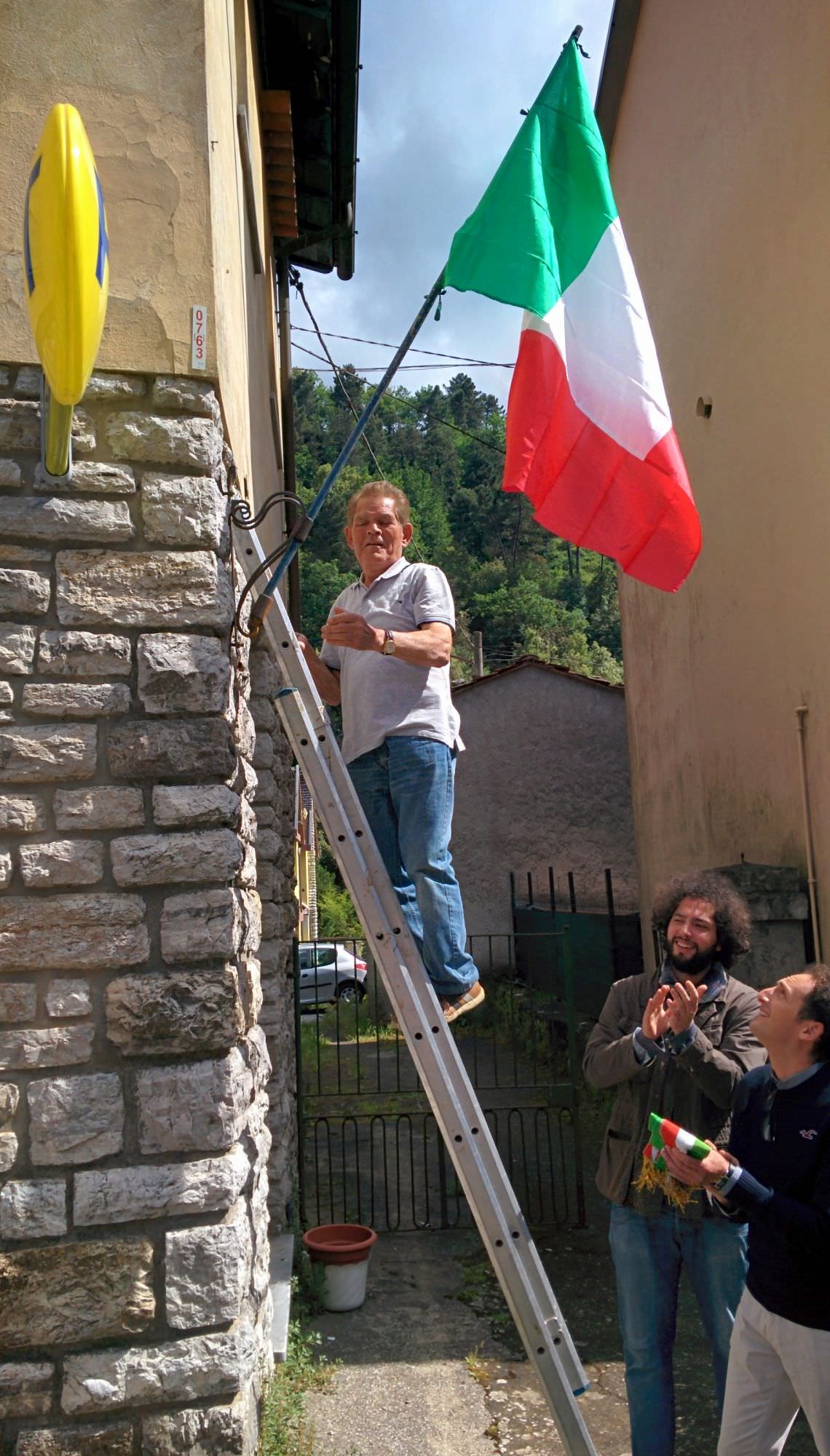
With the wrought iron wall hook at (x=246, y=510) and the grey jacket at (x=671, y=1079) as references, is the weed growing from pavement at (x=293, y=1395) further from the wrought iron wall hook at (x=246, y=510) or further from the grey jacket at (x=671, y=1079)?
the wrought iron wall hook at (x=246, y=510)

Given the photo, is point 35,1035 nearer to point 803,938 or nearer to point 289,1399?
point 289,1399

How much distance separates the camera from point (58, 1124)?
9.49 ft

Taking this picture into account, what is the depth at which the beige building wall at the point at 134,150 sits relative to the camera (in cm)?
316

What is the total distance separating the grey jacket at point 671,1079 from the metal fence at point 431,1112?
0.73 meters

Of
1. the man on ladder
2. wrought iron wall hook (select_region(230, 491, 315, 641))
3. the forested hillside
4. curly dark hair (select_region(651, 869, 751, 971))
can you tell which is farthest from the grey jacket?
the forested hillside

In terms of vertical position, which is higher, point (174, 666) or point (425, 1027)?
point (174, 666)

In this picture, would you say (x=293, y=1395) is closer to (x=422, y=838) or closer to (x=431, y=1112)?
(x=431, y=1112)

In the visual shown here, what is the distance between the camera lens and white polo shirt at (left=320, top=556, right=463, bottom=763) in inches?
148

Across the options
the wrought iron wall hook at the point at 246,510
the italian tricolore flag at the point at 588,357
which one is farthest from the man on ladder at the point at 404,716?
the italian tricolore flag at the point at 588,357

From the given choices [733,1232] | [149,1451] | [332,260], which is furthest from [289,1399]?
[332,260]

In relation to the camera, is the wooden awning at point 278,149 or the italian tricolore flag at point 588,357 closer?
the italian tricolore flag at point 588,357

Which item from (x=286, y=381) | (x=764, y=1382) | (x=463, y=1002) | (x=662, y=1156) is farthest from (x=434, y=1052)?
(x=286, y=381)

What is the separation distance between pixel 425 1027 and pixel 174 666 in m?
1.22

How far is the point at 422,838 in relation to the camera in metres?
3.60
